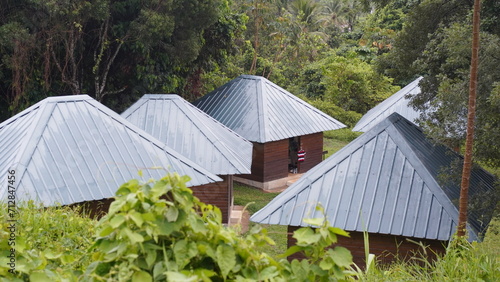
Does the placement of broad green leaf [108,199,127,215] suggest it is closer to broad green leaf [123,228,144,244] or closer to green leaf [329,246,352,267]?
broad green leaf [123,228,144,244]

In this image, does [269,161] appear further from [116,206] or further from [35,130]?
[116,206]

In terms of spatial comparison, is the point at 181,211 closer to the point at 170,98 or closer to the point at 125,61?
the point at 170,98

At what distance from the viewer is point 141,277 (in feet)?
11.8

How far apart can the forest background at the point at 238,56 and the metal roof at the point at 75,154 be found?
19.6ft

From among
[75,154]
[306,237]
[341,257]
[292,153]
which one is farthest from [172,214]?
[292,153]

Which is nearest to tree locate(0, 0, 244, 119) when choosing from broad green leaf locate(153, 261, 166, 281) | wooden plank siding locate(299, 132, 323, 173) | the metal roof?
wooden plank siding locate(299, 132, 323, 173)

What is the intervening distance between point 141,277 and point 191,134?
49.2ft

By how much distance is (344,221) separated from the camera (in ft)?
36.3

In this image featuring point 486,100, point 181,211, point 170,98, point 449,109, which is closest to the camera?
point 181,211

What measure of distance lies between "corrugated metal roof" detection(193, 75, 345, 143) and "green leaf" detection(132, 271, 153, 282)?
17609 mm

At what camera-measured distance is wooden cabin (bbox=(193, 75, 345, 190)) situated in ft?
72.3

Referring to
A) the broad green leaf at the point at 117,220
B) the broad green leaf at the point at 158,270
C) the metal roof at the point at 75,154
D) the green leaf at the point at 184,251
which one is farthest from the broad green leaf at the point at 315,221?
the metal roof at the point at 75,154

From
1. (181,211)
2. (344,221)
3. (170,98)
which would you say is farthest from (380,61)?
(181,211)

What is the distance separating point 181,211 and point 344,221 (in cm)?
775
